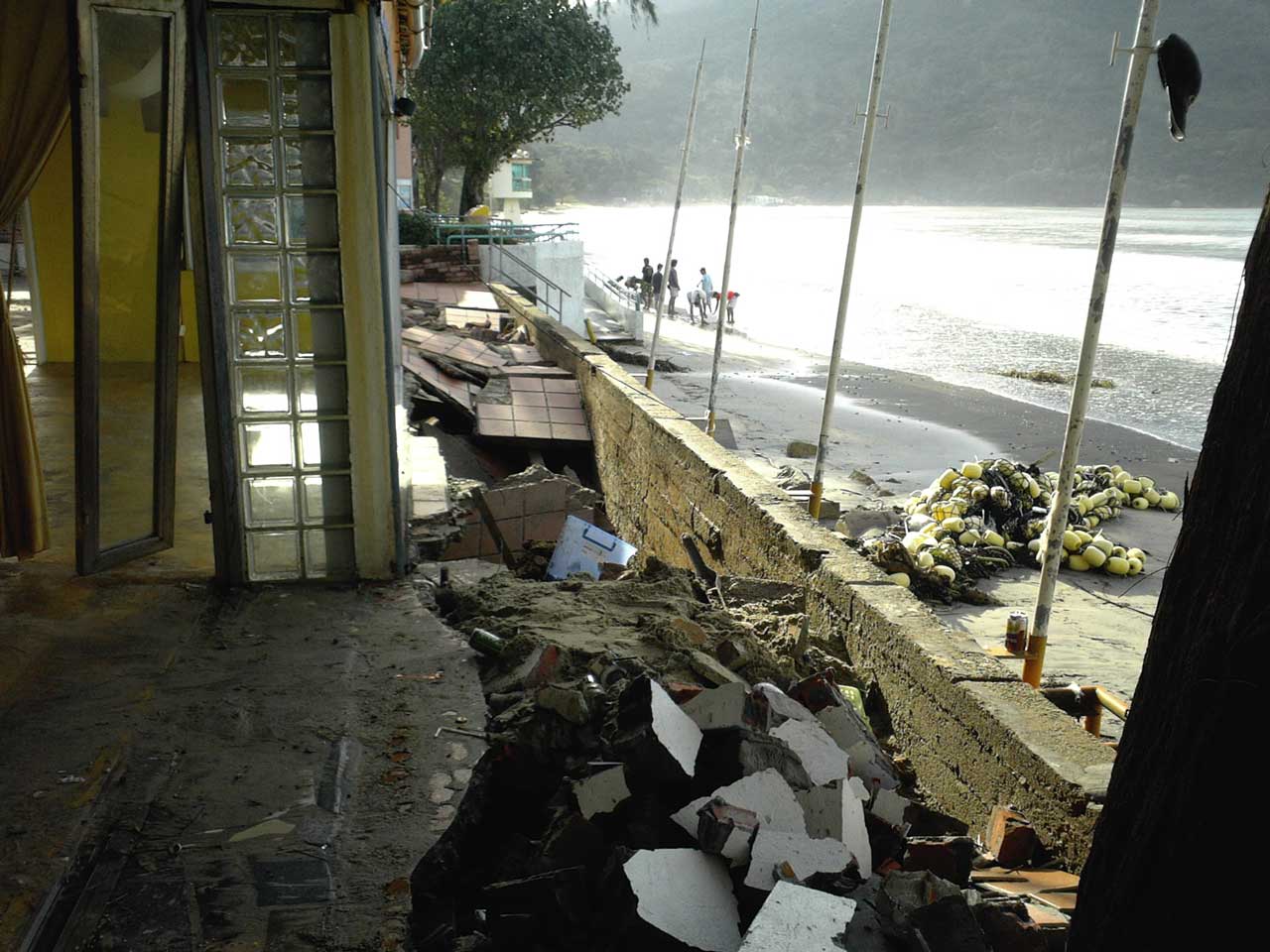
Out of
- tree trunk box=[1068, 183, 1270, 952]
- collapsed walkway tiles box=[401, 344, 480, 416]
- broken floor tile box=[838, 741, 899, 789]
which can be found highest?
tree trunk box=[1068, 183, 1270, 952]

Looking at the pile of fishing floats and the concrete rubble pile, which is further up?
the concrete rubble pile

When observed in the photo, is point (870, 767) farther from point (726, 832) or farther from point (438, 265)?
point (438, 265)

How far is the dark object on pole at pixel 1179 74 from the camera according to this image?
500cm


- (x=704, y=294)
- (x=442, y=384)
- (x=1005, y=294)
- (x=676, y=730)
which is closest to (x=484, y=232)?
(x=704, y=294)

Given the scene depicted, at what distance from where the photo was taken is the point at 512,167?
5391 centimetres

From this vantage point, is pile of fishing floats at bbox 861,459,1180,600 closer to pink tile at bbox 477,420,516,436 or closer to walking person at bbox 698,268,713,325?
pink tile at bbox 477,420,516,436

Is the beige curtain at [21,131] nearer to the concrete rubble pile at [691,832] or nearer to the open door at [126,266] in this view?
the open door at [126,266]

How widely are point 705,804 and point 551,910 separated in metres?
0.54

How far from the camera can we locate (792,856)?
2936 millimetres

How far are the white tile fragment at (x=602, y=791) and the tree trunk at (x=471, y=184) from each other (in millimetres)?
29428

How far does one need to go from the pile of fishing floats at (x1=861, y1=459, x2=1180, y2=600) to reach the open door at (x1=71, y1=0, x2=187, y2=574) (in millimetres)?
6307

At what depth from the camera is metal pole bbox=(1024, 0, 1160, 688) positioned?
19.4 feet

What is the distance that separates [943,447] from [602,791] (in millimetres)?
14530

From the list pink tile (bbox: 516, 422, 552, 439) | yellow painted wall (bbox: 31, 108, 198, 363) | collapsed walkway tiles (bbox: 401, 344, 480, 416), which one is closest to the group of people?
collapsed walkway tiles (bbox: 401, 344, 480, 416)
